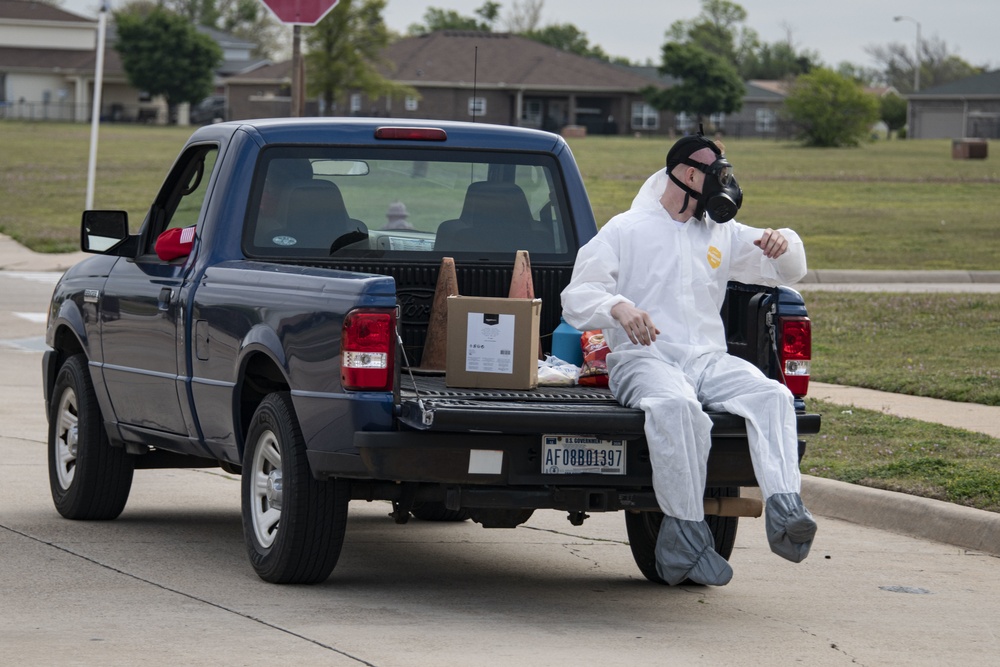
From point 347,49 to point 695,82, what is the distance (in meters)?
34.8

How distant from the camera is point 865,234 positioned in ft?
100

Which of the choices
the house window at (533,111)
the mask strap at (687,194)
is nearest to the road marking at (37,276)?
the mask strap at (687,194)

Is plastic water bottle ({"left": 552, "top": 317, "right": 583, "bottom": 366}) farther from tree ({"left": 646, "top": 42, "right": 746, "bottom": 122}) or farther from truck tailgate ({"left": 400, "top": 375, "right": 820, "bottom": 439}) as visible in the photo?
tree ({"left": 646, "top": 42, "right": 746, "bottom": 122})

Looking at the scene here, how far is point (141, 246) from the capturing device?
325 inches

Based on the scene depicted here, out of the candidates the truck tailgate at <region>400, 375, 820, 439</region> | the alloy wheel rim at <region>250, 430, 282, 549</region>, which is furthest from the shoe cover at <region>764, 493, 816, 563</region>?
the alloy wheel rim at <region>250, 430, 282, 549</region>

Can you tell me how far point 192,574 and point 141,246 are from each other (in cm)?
191

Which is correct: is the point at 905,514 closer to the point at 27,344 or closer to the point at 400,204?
the point at 400,204

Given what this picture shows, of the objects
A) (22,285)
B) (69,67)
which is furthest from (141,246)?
(69,67)

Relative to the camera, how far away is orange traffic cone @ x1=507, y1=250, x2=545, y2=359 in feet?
24.3

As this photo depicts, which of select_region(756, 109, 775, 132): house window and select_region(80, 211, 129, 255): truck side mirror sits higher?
select_region(756, 109, 775, 132): house window

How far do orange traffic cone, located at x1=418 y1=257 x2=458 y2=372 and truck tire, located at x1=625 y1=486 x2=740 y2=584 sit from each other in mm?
1073

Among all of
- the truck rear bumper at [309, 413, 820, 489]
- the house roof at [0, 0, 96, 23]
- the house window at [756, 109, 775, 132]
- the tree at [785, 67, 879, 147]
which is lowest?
the truck rear bumper at [309, 413, 820, 489]

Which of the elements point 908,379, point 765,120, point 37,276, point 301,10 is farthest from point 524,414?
Result: point 765,120

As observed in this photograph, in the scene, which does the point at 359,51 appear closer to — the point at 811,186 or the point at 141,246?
the point at 811,186
